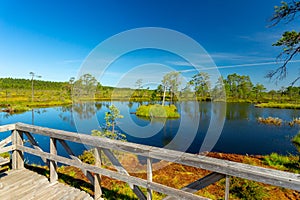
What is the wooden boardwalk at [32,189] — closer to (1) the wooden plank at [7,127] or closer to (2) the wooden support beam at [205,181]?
(1) the wooden plank at [7,127]

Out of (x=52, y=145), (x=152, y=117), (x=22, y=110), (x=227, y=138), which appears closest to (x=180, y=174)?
(x=52, y=145)

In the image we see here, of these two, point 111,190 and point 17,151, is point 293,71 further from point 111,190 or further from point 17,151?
point 17,151

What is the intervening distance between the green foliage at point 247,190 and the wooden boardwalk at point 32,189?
94.5 inches

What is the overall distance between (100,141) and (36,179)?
1670 mm

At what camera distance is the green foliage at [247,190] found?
2764mm

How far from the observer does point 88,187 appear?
2990 millimetres

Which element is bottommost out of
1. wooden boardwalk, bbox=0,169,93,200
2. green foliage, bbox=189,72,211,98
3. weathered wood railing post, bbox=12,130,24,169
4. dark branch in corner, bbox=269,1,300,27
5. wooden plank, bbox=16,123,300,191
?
wooden boardwalk, bbox=0,169,93,200

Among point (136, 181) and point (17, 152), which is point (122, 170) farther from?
point (17, 152)

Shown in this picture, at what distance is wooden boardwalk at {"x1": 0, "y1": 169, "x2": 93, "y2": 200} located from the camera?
250 cm

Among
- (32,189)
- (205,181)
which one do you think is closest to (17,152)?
(32,189)

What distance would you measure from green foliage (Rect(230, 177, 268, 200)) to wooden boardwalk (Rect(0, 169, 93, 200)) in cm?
240

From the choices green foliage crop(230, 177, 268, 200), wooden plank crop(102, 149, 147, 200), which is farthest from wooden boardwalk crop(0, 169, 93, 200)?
green foliage crop(230, 177, 268, 200)

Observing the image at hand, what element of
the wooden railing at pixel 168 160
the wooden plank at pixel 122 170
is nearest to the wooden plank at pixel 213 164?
the wooden railing at pixel 168 160

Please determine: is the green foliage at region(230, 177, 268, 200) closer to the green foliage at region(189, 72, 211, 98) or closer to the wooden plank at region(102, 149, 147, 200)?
the wooden plank at region(102, 149, 147, 200)
